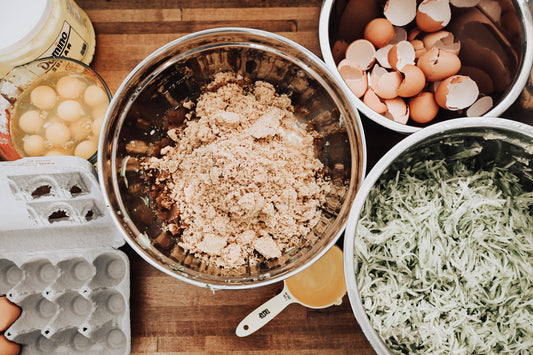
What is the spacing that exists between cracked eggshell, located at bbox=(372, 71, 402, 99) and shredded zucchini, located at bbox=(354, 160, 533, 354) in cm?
26

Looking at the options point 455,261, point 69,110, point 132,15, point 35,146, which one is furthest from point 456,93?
point 35,146

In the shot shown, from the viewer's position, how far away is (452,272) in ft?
3.18

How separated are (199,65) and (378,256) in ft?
2.59

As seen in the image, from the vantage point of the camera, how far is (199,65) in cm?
113

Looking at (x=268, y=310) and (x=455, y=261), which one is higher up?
(x=455, y=261)

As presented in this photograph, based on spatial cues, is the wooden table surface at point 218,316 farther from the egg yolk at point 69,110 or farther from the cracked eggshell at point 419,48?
the cracked eggshell at point 419,48

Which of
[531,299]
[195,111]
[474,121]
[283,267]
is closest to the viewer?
[474,121]

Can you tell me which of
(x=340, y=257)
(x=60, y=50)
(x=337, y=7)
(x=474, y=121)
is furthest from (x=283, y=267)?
(x=60, y=50)

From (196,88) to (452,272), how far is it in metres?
0.95

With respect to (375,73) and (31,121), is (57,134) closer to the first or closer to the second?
(31,121)

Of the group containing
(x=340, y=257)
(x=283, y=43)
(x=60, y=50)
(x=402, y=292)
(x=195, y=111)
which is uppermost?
(x=283, y=43)

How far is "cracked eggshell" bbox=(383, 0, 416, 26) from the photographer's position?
3.76ft

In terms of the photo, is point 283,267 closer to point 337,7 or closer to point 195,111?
point 195,111

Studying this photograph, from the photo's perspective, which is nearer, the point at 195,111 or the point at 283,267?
the point at 283,267
